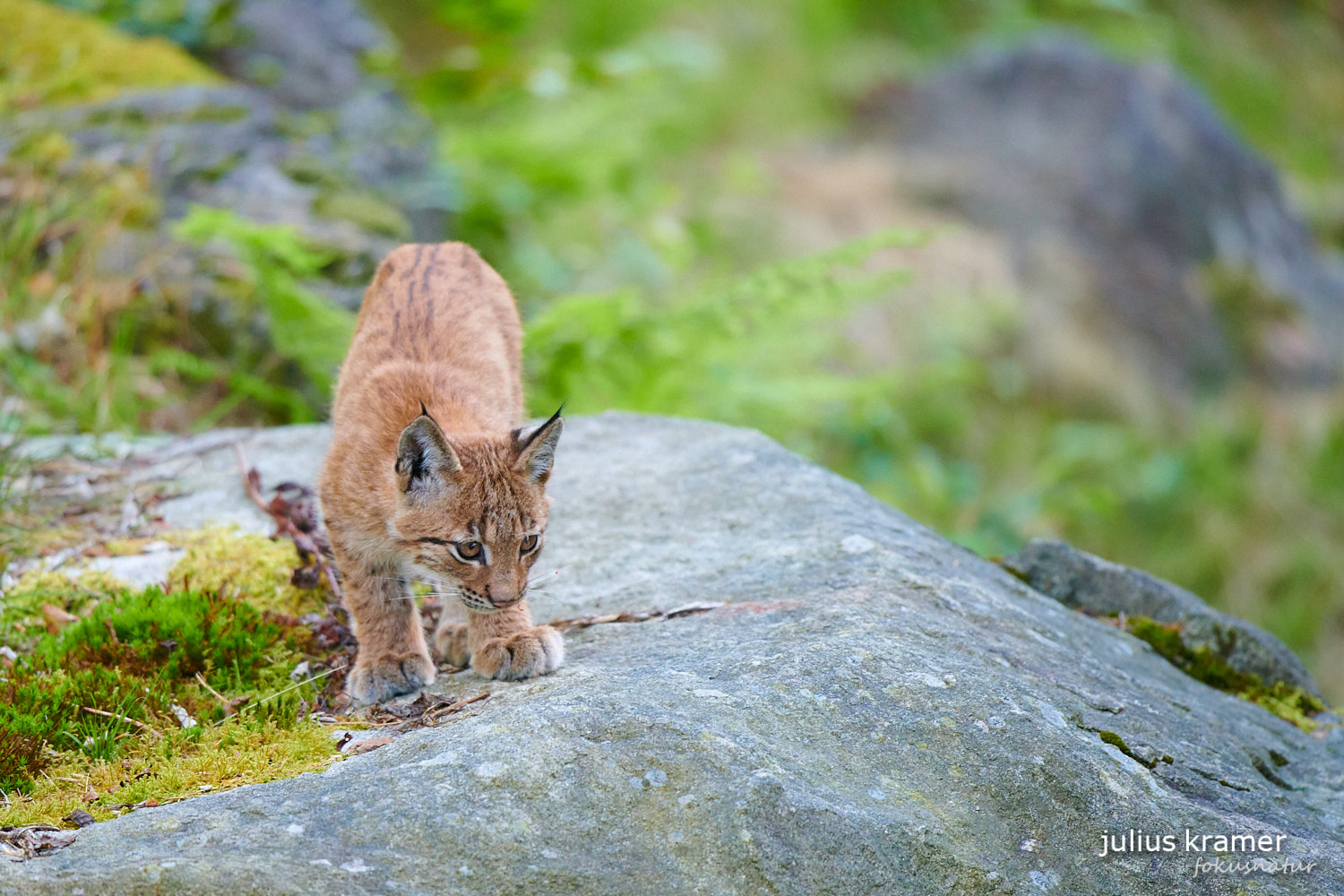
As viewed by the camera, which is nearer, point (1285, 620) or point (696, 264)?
point (1285, 620)

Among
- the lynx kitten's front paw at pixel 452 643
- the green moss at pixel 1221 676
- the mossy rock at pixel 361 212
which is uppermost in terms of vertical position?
the mossy rock at pixel 361 212

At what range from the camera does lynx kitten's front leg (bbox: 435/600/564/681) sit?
3.67m

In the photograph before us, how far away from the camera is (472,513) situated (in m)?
3.90

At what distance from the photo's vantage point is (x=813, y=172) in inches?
499

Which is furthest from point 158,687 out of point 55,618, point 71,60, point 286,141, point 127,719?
point 71,60

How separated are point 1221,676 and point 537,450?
275 cm

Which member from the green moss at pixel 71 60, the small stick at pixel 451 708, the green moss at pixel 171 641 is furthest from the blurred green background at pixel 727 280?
the small stick at pixel 451 708

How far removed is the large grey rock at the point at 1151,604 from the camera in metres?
4.74

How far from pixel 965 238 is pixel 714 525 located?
25.5ft

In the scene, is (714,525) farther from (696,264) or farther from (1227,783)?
(696,264)

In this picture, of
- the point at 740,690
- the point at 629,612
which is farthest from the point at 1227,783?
the point at 629,612

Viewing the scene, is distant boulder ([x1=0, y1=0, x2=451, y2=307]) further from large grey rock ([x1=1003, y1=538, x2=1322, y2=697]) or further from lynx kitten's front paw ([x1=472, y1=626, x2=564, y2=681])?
large grey rock ([x1=1003, y1=538, x2=1322, y2=697])

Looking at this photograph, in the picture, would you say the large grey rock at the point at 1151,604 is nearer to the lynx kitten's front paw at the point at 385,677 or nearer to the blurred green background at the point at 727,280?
the blurred green background at the point at 727,280

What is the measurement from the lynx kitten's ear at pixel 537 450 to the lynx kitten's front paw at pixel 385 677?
2.34 ft
